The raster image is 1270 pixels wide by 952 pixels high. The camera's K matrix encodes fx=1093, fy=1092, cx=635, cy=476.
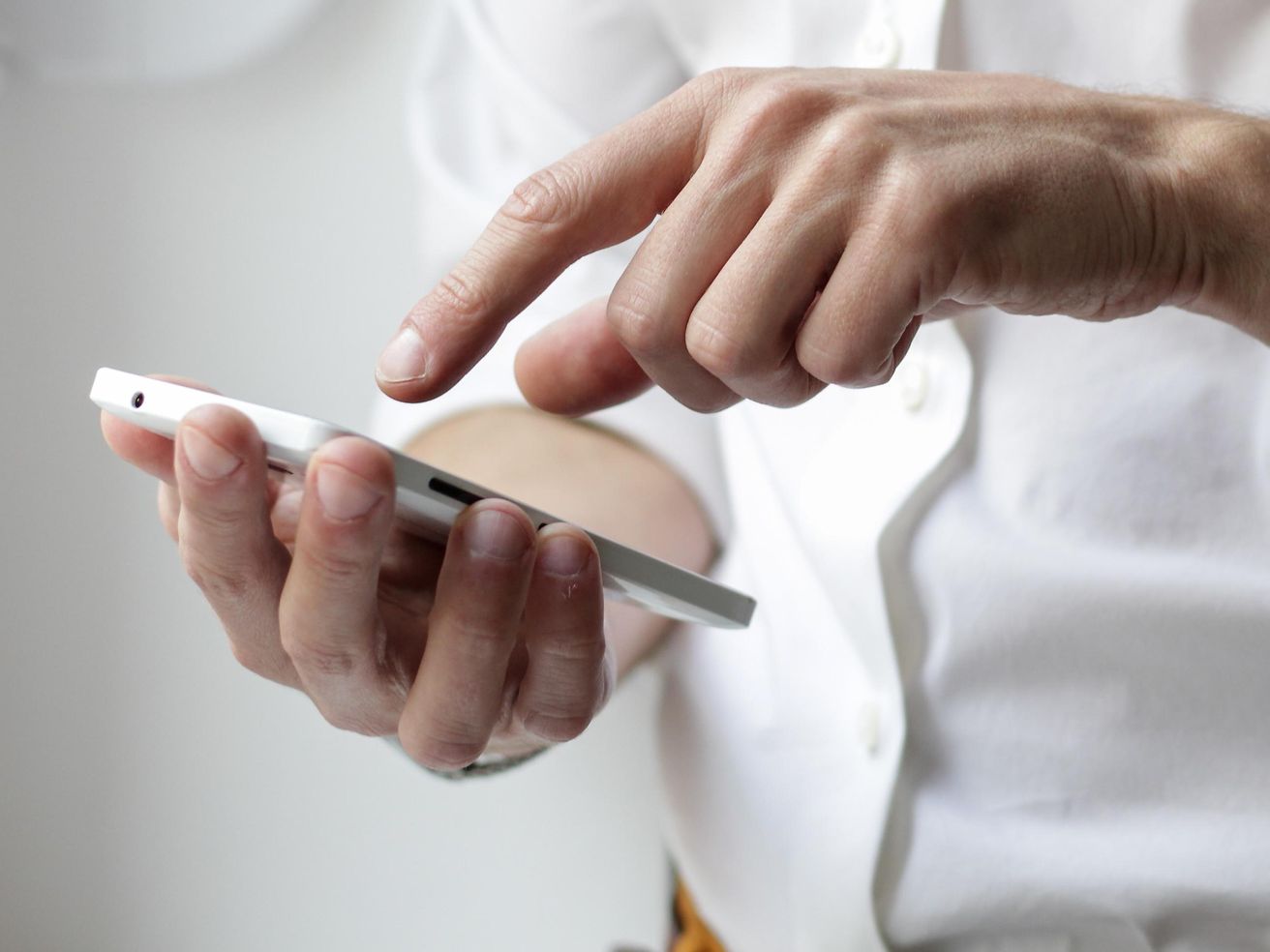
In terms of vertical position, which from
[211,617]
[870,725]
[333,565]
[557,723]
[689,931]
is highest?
[333,565]

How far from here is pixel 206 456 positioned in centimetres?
31

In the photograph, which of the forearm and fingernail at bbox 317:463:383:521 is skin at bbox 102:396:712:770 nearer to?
fingernail at bbox 317:463:383:521

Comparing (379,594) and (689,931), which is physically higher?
(379,594)

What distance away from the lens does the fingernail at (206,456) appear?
12.2 inches

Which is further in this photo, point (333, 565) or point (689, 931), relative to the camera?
point (689, 931)

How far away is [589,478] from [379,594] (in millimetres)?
280

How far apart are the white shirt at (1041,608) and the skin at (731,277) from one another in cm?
15

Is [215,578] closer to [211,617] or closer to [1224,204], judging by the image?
[1224,204]

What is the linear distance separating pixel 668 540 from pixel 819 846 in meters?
0.22

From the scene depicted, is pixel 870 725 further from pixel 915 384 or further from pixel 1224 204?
pixel 1224 204

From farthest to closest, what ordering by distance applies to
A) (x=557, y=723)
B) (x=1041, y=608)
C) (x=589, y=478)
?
(x=589, y=478), (x=1041, y=608), (x=557, y=723)

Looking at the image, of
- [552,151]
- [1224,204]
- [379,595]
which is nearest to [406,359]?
[379,595]

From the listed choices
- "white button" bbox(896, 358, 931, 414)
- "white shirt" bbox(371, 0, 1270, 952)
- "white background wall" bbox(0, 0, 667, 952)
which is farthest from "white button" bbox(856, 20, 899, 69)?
"white background wall" bbox(0, 0, 667, 952)

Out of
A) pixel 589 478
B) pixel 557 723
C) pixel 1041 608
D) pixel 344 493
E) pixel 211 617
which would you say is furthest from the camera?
pixel 211 617
